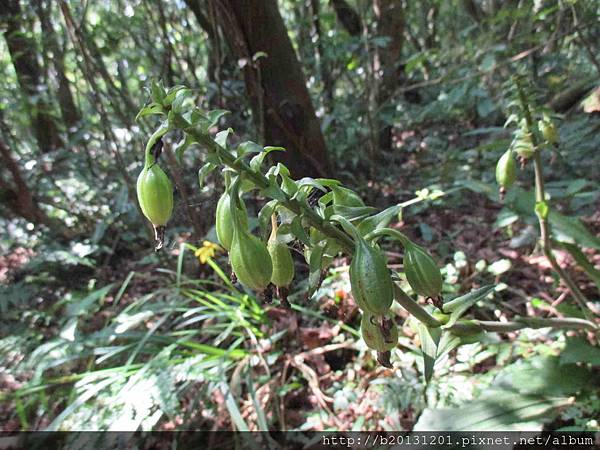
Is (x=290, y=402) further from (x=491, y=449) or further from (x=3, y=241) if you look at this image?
(x=3, y=241)

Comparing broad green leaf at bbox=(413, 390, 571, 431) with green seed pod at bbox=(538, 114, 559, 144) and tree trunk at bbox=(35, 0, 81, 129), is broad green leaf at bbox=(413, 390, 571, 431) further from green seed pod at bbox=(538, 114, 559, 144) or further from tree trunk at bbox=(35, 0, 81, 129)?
tree trunk at bbox=(35, 0, 81, 129)

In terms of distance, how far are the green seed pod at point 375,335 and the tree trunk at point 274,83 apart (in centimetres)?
205

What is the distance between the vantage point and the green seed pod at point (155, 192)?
814 millimetres

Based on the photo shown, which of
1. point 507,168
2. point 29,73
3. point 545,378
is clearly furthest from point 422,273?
point 29,73

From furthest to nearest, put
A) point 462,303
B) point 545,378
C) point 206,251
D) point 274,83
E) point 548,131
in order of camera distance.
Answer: point 274,83, point 206,251, point 545,378, point 548,131, point 462,303

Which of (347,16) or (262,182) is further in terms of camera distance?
(347,16)

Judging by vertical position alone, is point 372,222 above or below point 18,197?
below

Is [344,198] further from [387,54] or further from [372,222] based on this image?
[387,54]

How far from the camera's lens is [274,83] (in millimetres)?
2820

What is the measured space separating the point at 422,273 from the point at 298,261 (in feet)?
6.60

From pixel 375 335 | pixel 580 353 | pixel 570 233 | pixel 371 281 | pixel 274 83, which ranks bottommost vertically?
pixel 580 353

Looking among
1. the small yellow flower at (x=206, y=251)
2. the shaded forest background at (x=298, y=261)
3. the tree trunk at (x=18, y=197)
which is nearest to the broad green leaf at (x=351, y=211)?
the shaded forest background at (x=298, y=261)

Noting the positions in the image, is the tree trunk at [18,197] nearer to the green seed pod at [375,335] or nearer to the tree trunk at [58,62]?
the tree trunk at [58,62]

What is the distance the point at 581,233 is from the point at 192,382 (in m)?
1.96
